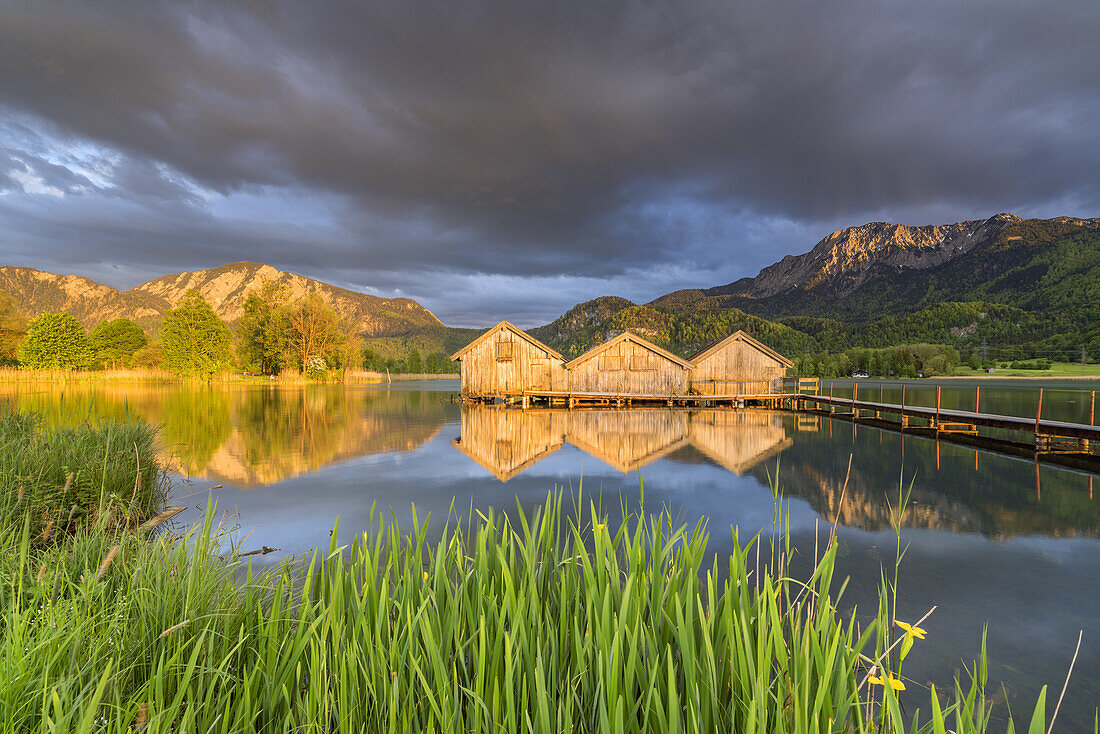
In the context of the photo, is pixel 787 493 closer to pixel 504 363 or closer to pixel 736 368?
pixel 504 363

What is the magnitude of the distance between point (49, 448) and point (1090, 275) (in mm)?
207856

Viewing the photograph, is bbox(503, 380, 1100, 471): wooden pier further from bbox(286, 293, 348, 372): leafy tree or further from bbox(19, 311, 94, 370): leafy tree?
bbox(19, 311, 94, 370): leafy tree

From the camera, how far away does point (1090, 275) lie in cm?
13425

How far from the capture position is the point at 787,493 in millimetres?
12047

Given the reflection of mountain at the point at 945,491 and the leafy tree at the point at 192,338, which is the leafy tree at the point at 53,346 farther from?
the reflection of mountain at the point at 945,491

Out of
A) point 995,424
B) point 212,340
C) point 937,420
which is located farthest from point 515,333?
point 212,340

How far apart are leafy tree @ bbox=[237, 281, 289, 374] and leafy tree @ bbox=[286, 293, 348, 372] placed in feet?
3.89

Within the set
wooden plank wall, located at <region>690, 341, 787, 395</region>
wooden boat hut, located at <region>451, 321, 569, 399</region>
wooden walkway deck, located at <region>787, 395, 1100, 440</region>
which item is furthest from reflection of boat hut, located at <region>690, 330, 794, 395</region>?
wooden boat hut, located at <region>451, 321, 569, 399</region>

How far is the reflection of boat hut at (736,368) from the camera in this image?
1577 inches

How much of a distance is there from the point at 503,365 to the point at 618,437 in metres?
19.5

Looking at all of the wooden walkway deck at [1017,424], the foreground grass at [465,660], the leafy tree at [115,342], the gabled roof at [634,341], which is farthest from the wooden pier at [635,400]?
the leafy tree at [115,342]

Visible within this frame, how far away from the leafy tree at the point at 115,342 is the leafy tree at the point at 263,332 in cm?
2065

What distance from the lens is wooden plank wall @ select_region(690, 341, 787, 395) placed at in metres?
40.1

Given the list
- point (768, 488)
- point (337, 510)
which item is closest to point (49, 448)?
point (337, 510)
